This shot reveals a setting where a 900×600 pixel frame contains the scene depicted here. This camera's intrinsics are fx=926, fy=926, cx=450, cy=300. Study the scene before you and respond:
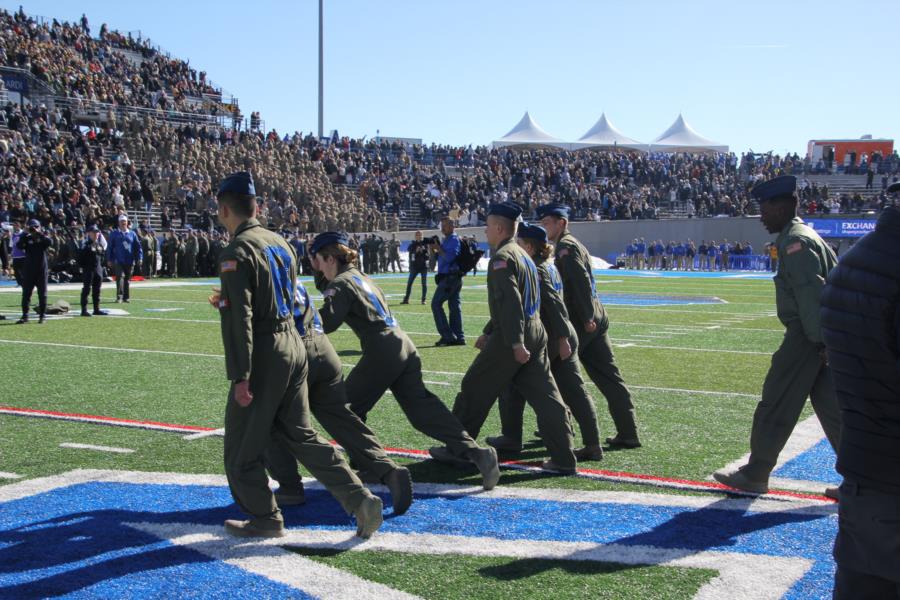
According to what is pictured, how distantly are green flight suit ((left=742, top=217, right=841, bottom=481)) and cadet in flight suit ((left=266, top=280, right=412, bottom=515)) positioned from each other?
6.77ft

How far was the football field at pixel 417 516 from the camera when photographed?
3996mm

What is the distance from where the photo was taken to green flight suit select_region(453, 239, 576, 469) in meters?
5.67

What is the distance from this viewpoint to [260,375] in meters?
4.39

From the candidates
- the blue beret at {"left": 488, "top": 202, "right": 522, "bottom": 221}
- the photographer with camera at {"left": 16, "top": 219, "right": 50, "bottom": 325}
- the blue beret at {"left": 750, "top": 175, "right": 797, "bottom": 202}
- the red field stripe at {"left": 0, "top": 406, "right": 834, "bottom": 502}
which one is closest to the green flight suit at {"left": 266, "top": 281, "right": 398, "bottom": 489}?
the red field stripe at {"left": 0, "top": 406, "right": 834, "bottom": 502}

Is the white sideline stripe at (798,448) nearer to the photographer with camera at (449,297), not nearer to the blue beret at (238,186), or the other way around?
the blue beret at (238,186)

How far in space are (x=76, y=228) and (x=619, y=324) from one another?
1680 cm

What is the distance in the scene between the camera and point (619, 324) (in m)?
16.0

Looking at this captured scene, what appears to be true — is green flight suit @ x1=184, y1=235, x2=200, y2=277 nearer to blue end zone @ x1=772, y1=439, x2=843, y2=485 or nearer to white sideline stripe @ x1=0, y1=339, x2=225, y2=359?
white sideline stripe @ x1=0, y1=339, x2=225, y2=359

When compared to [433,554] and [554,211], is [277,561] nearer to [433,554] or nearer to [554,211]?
[433,554]

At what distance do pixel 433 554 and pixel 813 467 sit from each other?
3.02 meters

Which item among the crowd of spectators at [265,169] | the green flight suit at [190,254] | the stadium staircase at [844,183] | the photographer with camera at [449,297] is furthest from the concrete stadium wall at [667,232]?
the photographer with camera at [449,297]

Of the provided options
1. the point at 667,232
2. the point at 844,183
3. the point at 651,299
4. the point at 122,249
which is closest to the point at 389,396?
the point at 122,249

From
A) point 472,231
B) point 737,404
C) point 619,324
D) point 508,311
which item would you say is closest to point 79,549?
point 508,311

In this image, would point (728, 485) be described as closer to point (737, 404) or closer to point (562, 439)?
point (562, 439)
